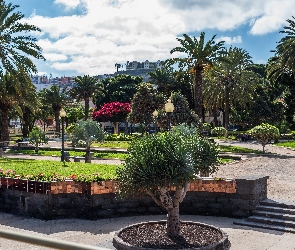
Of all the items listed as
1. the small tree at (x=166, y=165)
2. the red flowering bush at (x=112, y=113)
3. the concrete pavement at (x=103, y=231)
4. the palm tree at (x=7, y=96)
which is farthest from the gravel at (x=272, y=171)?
the red flowering bush at (x=112, y=113)

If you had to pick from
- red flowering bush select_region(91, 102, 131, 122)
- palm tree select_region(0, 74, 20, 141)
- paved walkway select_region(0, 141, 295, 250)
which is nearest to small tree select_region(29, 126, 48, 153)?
palm tree select_region(0, 74, 20, 141)

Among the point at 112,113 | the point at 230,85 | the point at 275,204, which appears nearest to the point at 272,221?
→ the point at 275,204

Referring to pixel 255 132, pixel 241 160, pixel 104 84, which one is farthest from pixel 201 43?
pixel 104 84

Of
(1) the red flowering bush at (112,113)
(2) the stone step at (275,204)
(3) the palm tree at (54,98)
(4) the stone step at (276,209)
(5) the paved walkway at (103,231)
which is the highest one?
(3) the palm tree at (54,98)

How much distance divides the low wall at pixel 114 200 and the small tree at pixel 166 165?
2.81 m

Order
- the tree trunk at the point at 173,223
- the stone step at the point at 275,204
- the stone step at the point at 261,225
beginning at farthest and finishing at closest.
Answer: the stone step at the point at 275,204, the stone step at the point at 261,225, the tree trunk at the point at 173,223

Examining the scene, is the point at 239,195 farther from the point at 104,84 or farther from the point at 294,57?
the point at 104,84

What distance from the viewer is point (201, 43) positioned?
115ft

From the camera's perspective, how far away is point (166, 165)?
8.73 metres

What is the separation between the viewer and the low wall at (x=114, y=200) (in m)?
12.3

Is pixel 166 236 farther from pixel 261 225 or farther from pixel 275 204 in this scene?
pixel 275 204

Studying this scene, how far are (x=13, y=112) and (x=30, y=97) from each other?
20.8m

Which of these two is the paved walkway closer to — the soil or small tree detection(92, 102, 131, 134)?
the soil

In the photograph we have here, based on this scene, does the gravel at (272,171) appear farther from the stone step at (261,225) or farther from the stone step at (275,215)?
the stone step at (261,225)
